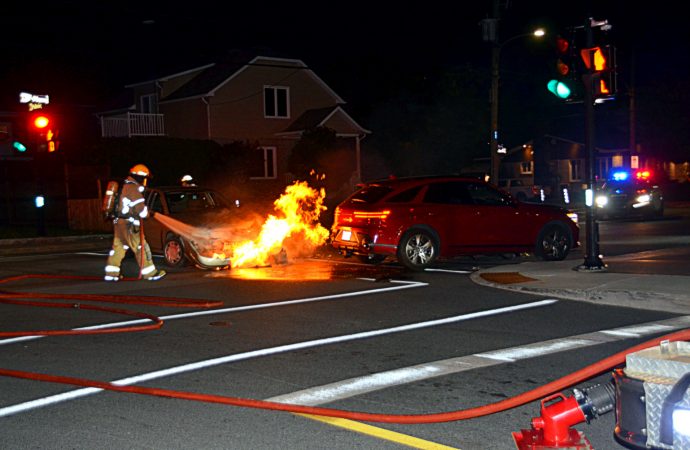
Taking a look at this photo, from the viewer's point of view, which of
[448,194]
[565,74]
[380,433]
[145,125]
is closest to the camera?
[380,433]

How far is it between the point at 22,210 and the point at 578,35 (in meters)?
24.5

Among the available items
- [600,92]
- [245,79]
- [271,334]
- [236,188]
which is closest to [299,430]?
[271,334]

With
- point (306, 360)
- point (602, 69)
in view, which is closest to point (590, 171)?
point (602, 69)

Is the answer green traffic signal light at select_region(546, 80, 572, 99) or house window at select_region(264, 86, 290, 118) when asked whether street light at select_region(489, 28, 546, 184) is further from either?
green traffic signal light at select_region(546, 80, 572, 99)

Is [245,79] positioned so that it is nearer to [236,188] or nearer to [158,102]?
[158,102]

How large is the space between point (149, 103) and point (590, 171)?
3170 centimetres

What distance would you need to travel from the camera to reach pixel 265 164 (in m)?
38.4

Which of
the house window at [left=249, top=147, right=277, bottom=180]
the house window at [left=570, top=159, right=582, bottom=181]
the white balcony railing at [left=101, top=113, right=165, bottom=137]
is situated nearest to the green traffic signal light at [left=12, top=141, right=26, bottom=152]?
the house window at [left=249, top=147, right=277, bottom=180]

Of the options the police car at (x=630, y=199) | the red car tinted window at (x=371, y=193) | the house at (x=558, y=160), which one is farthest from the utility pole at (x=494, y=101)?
the house at (x=558, y=160)

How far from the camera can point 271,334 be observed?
8836mm

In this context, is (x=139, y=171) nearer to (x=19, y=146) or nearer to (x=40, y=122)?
(x=40, y=122)

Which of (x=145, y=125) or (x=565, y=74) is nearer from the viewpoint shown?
(x=565, y=74)

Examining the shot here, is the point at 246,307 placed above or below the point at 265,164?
below

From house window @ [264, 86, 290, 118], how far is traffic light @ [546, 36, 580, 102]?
27.8 m
